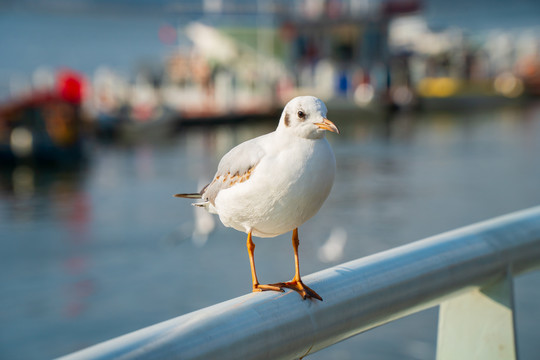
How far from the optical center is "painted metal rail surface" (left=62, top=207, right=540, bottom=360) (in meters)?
1.24

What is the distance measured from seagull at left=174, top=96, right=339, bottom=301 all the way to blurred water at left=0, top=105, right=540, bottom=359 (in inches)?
Result: 398

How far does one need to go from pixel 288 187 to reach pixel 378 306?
1.08ft

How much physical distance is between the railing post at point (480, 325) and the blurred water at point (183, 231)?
31.3ft

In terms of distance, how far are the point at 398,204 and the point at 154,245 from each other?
898 centimetres

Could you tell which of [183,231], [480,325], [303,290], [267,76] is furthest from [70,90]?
[303,290]

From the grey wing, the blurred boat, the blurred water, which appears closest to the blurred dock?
the blurred water

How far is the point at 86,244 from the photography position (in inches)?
794

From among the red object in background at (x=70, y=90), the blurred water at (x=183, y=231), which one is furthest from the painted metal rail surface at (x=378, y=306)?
the red object in background at (x=70, y=90)

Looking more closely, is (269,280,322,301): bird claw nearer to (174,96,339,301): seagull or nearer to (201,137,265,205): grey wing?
(174,96,339,301): seagull

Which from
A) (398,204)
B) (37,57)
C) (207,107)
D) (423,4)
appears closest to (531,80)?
(423,4)

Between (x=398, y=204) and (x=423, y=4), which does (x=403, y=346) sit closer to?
(x=398, y=204)

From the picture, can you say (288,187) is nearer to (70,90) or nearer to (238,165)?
(238,165)

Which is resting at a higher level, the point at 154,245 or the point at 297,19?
the point at 297,19

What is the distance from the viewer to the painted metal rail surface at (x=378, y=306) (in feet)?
4.08
